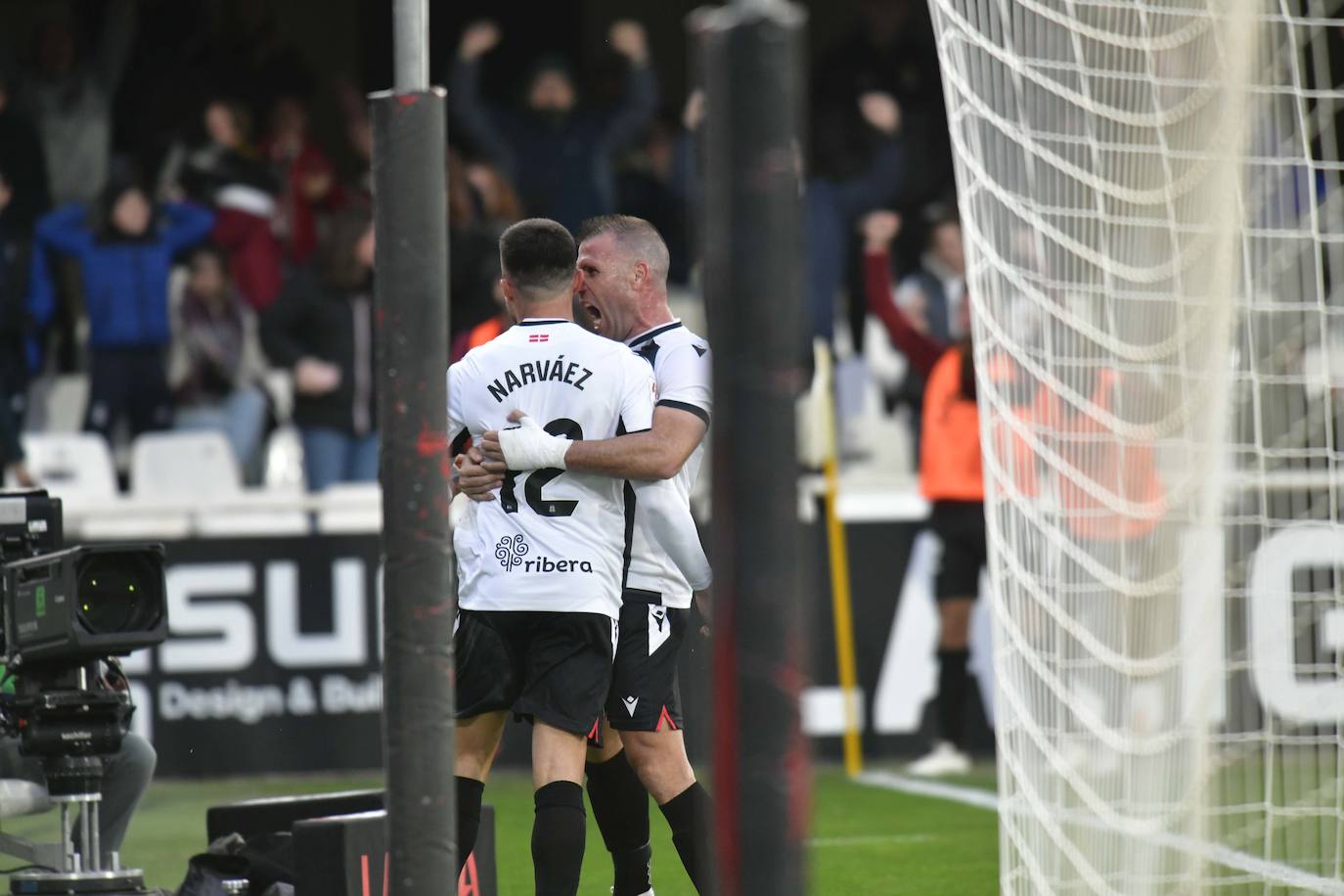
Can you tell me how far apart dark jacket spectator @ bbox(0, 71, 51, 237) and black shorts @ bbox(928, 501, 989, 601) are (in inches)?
202

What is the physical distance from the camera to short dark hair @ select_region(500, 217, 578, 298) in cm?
474

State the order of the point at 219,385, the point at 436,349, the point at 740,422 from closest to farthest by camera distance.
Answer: the point at 740,422 < the point at 436,349 < the point at 219,385

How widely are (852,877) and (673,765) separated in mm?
1893

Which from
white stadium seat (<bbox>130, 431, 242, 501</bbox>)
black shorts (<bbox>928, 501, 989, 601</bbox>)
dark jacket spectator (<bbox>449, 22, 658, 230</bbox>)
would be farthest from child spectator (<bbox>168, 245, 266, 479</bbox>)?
black shorts (<bbox>928, 501, 989, 601</bbox>)

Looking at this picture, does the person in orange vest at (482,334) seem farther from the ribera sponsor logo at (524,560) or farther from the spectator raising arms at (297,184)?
the ribera sponsor logo at (524,560)

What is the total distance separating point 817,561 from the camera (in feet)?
31.3

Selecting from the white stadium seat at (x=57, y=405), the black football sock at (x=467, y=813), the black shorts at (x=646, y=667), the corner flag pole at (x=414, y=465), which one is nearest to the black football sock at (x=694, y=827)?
the black shorts at (x=646, y=667)

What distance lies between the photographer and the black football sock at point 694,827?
15.9ft

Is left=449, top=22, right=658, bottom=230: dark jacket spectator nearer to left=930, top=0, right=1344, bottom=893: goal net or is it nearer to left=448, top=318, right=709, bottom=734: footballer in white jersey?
left=930, top=0, right=1344, bottom=893: goal net

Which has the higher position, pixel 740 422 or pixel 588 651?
pixel 740 422

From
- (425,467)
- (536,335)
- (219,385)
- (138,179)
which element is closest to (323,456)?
(219,385)

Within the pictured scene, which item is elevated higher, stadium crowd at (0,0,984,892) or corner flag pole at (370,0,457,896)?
stadium crowd at (0,0,984,892)

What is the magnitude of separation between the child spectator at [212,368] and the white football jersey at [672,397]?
6.10 m

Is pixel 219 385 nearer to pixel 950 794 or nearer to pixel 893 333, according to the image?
pixel 893 333
